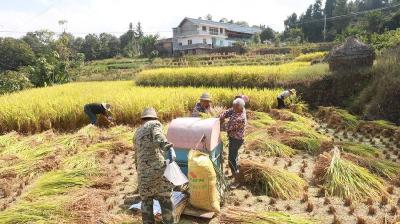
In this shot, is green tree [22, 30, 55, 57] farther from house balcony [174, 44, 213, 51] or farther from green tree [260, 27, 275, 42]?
green tree [260, 27, 275, 42]

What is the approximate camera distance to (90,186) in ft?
17.3

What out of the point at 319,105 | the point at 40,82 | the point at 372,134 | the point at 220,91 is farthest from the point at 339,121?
the point at 40,82

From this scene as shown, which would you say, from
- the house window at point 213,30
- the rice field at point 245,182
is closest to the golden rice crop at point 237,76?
the rice field at point 245,182

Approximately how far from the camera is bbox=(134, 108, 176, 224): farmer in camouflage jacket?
3.78m

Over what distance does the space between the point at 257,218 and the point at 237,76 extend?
36.6 ft

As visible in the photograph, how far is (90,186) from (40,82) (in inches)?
807

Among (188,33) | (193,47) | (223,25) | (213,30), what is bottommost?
(193,47)

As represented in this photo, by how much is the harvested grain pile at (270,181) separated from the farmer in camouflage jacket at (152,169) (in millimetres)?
1588

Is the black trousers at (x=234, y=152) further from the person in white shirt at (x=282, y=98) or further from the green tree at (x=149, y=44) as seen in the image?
the green tree at (x=149, y=44)

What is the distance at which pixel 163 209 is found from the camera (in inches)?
152

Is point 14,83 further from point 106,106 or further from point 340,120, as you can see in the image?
point 340,120

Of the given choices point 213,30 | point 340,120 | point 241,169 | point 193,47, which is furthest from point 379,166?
point 213,30

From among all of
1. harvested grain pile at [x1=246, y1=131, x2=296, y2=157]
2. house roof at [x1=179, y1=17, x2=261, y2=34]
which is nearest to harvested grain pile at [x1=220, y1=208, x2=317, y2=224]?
harvested grain pile at [x1=246, y1=131, x2=296, y2=157]

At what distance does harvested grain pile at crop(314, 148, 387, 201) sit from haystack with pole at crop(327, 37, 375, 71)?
7.50m
